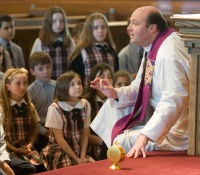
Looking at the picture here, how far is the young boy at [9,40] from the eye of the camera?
8.02 m

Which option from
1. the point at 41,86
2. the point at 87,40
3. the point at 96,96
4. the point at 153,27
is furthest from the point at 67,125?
the point at 87,40

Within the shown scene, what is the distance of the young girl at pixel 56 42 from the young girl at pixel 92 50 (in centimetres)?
28

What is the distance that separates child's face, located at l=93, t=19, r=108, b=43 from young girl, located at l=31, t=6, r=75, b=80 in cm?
37

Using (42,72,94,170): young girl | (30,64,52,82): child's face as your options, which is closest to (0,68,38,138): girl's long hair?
(42,72,94,170): young girl

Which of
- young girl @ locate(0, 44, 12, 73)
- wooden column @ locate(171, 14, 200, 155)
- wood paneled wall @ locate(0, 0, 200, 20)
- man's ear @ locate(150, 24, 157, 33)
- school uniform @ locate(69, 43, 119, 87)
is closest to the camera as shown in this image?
wooden column @ locate(171, 14, 200, 155)

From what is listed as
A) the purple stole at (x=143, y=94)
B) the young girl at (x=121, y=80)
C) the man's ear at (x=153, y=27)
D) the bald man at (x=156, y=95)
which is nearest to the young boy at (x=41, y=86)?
the young girl at (x=121, y=80)

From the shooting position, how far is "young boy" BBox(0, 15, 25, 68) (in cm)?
802

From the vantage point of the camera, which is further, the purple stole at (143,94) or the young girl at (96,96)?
the young girl at (96,96)

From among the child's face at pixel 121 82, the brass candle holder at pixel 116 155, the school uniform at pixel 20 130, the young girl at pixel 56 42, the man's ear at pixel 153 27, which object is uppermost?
the man's ear at pixel 153 27

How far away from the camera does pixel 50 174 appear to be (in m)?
4.50

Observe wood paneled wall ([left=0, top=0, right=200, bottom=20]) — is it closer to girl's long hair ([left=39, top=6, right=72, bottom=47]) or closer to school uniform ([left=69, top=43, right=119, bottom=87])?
girl's long hair ([left=39, top=6, right=72, bottom=47])

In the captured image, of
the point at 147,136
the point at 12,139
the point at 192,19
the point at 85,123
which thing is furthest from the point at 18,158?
the point at 192,19

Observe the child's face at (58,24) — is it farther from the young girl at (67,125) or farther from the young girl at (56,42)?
the young girl at (67,125)

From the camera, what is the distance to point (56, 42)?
26.8 ft
